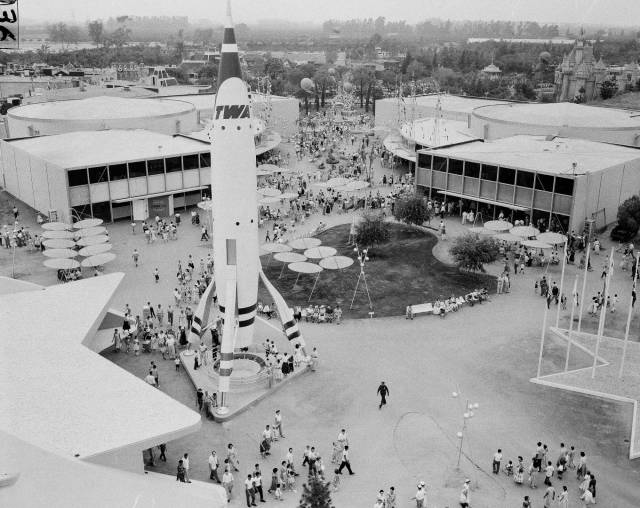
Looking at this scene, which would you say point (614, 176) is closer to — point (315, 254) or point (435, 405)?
point (315, 254)

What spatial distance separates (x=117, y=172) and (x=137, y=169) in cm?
172

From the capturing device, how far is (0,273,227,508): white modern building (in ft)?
55.1

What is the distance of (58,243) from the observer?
141ft

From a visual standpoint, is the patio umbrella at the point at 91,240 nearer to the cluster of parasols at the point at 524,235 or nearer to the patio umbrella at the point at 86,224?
the patio umbrella at the point at 86,224

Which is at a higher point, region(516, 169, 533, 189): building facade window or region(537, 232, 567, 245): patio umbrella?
region(516, 169, 533, 189): building facade window

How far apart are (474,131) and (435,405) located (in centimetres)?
5011

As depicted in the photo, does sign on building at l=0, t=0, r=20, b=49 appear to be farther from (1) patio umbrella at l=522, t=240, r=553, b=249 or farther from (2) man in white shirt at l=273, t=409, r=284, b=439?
(1) patio umbrella at l=522, t=240, r=553, b=249

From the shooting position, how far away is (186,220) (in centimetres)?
5512

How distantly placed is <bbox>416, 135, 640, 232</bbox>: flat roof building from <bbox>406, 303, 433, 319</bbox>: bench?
17.5m

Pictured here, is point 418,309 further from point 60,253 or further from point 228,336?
point 60,253

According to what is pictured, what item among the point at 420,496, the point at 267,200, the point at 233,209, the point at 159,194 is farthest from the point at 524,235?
the point at 159,194

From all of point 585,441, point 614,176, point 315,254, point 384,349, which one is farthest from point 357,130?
point 585,441

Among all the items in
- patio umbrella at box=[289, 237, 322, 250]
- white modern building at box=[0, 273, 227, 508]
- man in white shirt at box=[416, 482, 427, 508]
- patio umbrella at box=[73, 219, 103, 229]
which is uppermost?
white modern building at box=[0, 273, 227, 508]

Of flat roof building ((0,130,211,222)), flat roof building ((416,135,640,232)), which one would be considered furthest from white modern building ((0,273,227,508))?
flat roof building ((416,135,640,232))
